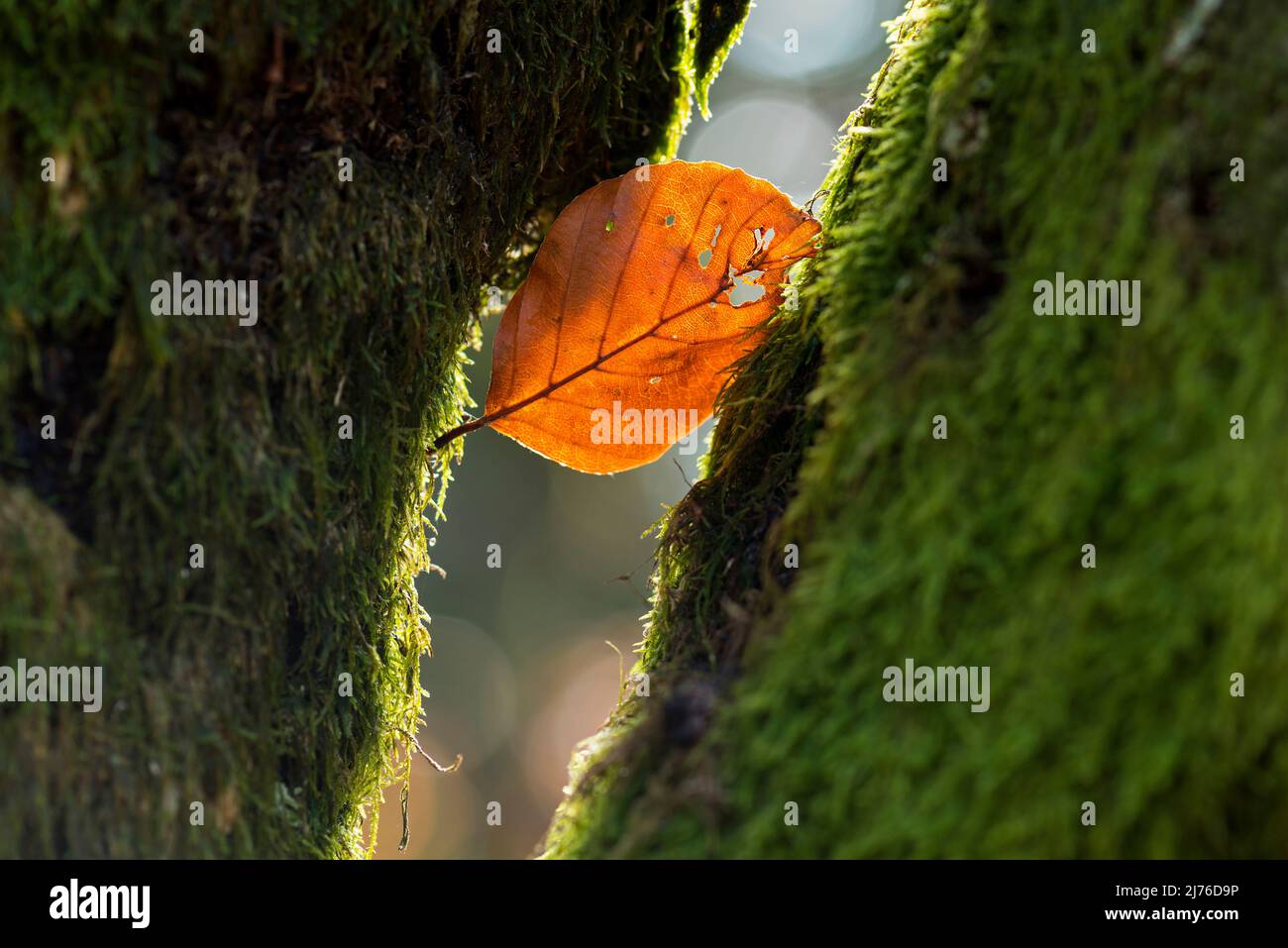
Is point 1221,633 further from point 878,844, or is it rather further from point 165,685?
point 165,685

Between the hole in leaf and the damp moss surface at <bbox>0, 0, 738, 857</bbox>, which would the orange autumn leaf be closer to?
the hole in leaf

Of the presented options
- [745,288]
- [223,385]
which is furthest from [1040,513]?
[223,385]

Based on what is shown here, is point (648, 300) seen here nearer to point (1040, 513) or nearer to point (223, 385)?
point (223, 385)

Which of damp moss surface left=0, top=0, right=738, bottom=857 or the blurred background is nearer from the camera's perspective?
damp moss surface left=0, top=0, right=738, bottom=857

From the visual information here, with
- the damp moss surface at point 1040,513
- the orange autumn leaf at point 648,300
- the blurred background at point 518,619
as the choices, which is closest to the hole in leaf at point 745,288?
the orange autumn leaf at point 648,300

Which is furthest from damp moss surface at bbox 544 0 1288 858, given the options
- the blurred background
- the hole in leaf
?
the blurred background
